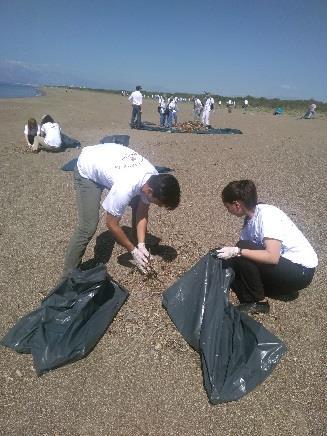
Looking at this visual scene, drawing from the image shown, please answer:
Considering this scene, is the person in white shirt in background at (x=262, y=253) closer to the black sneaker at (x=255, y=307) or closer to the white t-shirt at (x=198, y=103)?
the black sneaker at (x=255, y=307)

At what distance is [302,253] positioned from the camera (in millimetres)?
2986

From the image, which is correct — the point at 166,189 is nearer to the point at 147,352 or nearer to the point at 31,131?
the point at 147,352

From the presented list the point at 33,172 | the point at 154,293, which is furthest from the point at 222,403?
the point at 33,172

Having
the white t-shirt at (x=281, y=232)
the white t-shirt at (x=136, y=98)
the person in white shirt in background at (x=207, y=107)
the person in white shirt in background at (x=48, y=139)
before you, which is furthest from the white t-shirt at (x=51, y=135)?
the person in white shirt in background at (x=207, y=107)

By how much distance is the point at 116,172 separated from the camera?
10.2ft

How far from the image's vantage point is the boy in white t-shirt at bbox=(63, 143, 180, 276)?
288 cm

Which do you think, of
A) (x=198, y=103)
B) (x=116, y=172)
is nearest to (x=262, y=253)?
(x=116, y=172)

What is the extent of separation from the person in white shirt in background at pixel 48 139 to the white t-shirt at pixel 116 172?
5771mm

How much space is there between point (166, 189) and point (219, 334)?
1.12 meters

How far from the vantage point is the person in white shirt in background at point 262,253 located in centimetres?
283

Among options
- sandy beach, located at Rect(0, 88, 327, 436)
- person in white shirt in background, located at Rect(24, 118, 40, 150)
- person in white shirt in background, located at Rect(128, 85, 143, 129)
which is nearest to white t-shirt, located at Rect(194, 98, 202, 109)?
person in white shirt in background, located at Rect(128, 85, 143, 129)

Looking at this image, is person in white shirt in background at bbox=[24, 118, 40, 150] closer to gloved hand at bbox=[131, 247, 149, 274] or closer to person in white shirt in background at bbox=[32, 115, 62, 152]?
person in white shirt in background at bbox=[32, 115, 62, 152]

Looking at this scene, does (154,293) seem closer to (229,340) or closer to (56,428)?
(229,340)

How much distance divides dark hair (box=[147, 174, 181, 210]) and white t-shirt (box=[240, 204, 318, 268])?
684 mm
